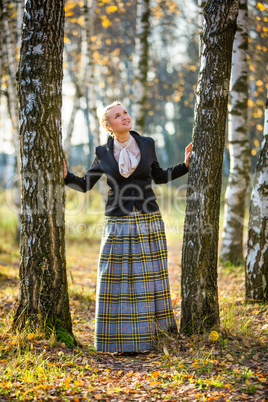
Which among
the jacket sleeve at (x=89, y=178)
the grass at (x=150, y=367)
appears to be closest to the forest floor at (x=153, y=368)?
the grass at (x=150, y=367)

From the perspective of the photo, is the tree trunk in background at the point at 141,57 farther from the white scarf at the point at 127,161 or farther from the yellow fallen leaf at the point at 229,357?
the yellow fallen leaf at the point at 229,357

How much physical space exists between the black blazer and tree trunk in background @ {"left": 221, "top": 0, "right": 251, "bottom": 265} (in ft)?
9.23

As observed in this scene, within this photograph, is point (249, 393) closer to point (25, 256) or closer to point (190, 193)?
point (190, 193)

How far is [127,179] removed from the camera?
137 inches

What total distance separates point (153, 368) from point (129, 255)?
38.2 inches

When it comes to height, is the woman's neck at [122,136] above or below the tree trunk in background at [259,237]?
above

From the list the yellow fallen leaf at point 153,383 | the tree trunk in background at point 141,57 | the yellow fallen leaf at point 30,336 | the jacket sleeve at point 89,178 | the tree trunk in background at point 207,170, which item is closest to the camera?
the yellow fallen leaf at point 153,383

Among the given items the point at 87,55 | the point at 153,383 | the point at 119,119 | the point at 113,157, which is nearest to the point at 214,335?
the point at 153,383

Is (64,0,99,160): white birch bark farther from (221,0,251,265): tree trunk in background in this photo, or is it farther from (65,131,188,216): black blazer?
(65,131,188,216): black blazer

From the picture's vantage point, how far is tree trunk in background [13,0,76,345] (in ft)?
10.1

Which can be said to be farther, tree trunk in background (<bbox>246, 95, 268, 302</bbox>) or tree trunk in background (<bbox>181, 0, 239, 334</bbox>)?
tree trunk in background (<bbox>246, 95, 268, 302</bbox>)

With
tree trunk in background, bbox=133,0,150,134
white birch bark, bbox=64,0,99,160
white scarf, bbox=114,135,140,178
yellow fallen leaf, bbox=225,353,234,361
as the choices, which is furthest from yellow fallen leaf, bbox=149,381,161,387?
white birch bark, bbox=64,0,99,160

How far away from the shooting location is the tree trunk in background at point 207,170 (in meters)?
3.23

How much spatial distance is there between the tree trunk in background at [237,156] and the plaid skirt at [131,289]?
3014 mm
